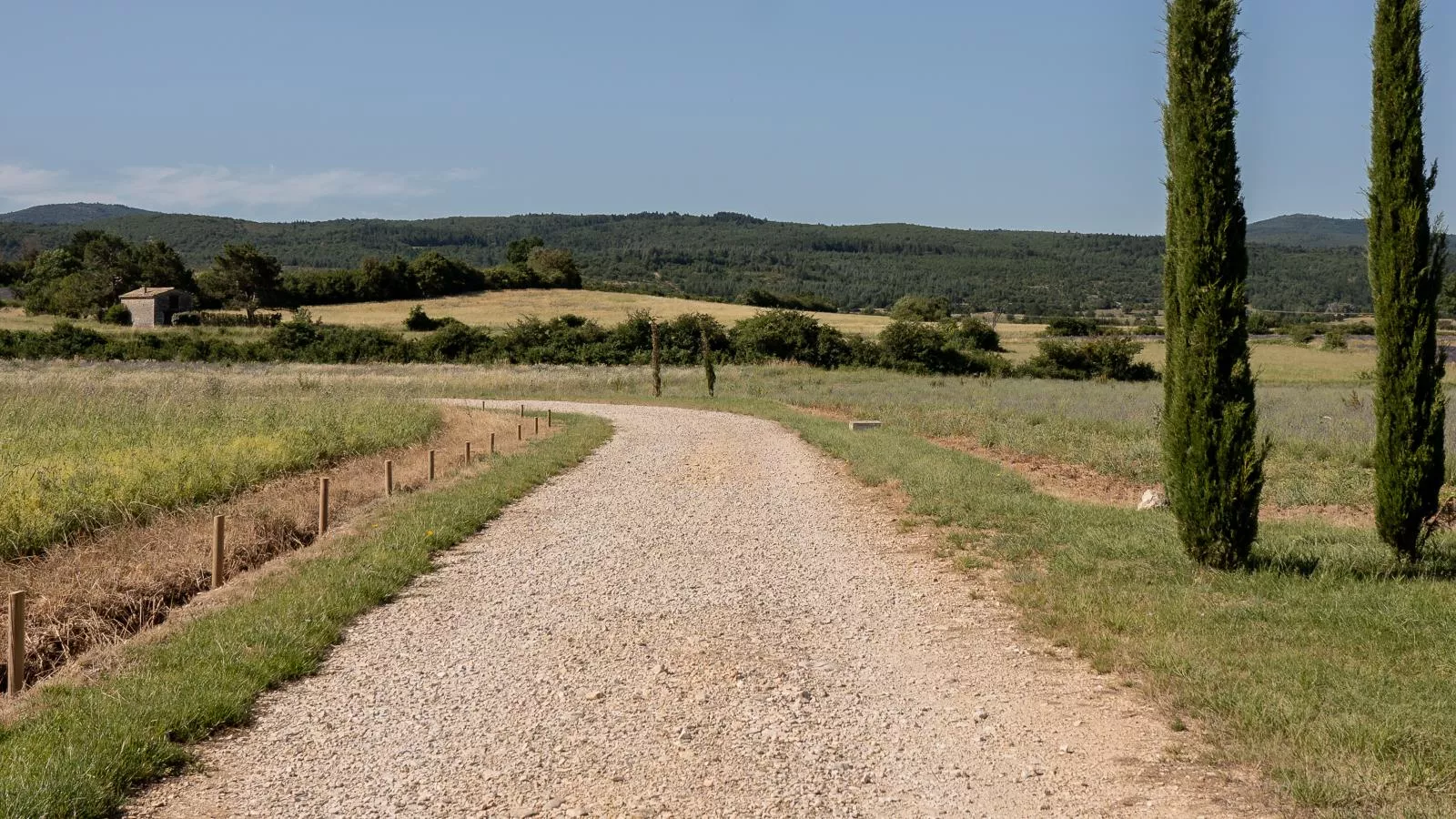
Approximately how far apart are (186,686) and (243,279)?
78.8m

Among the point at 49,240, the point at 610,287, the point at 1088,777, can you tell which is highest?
the point at 49,240

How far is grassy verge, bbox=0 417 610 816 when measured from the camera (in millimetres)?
4938

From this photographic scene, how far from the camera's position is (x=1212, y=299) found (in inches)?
352

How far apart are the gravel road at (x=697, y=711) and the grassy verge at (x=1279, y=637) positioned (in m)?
0.30

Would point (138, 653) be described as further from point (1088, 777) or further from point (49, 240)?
point (49, 240)

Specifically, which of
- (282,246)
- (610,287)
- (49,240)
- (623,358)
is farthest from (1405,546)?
(49,240)

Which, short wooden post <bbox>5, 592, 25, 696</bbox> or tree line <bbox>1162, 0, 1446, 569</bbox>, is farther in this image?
tree line <bbox>1162, 0, 1446, 569</bbox>

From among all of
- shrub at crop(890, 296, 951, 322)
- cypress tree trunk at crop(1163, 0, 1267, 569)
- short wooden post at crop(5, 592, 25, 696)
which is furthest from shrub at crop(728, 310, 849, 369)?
short wooden post at crop(5, 592, 25, 696)

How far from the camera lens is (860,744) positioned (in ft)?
18.8

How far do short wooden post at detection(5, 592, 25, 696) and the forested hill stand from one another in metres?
103

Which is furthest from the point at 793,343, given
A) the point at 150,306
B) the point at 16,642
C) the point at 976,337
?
the point at 16,642

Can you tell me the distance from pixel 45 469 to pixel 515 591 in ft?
23.4

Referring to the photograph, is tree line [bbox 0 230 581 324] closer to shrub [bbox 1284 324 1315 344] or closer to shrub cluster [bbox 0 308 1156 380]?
shrub cluster [bbox 0 308 1156 380]

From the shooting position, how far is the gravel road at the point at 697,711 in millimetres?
5055
